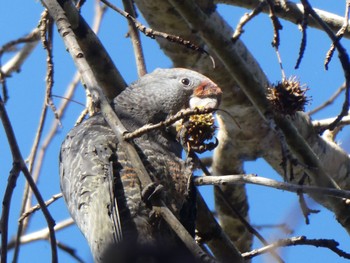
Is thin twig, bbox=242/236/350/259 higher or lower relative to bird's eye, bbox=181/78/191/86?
lower

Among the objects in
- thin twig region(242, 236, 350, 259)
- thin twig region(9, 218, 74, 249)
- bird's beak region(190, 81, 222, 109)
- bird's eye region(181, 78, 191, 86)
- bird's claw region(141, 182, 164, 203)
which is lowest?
thin twig region(242, 236, 350, 259)

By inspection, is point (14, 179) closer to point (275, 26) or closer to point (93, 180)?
point (93, 180)

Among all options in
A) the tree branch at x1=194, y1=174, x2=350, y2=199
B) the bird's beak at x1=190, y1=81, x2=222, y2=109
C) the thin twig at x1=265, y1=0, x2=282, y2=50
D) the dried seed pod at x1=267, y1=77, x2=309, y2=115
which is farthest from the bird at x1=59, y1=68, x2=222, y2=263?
the thin twig at x1=265, y1=0, x2=282, y2=50

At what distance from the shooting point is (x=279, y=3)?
4648 mm

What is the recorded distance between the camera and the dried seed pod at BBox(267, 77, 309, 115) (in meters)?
3.80

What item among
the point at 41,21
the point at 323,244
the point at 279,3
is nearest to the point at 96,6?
the point at 279,3

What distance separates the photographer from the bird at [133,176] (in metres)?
3.21

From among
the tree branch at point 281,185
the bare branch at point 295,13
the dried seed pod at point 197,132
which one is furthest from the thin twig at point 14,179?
the bare branch at point 295,13

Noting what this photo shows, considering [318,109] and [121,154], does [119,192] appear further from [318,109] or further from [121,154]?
[318,109]

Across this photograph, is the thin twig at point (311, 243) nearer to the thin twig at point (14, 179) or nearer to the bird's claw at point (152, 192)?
the bird's claw at point (152, 192)

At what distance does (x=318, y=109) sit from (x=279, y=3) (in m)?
1.27

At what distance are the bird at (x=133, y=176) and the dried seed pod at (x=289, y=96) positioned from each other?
0.46 m

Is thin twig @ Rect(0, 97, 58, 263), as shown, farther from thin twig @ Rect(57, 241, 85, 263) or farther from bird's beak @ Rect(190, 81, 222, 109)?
bird's beak @ Rect(190, 81, 222, 109)

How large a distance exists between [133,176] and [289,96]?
0.90 m
